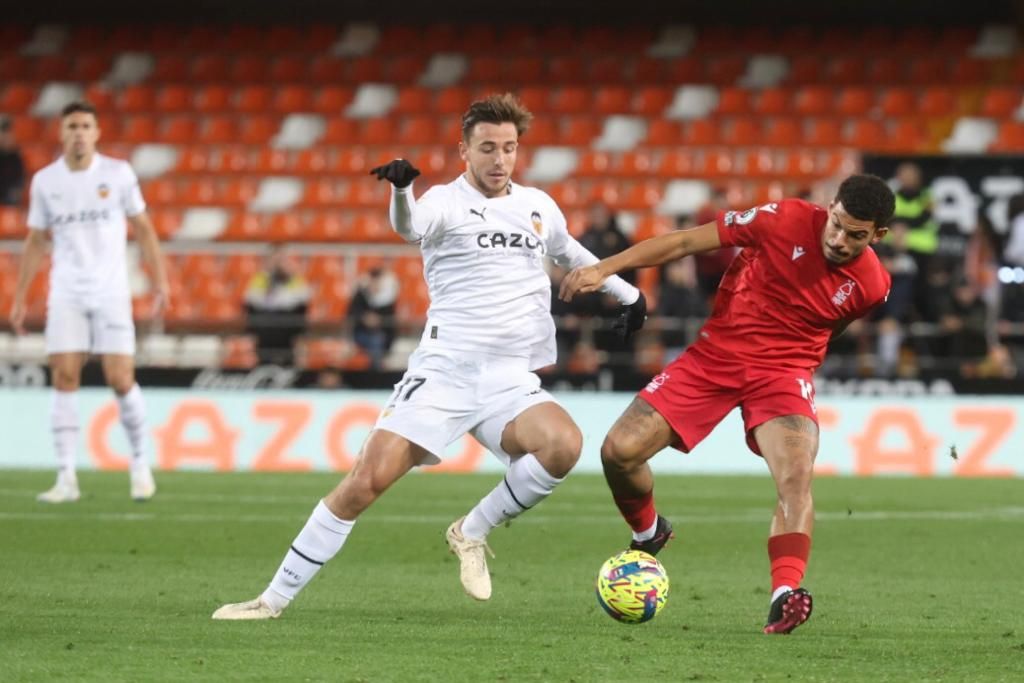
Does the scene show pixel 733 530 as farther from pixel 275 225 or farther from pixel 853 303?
pixel 275 225

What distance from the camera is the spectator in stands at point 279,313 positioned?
16875 millimetres

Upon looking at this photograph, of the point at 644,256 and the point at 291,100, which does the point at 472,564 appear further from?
the point at 291,100

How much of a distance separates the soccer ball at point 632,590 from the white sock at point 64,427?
18.1ft

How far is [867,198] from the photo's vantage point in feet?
21.9

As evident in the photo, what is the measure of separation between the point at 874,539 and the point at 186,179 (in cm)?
1401

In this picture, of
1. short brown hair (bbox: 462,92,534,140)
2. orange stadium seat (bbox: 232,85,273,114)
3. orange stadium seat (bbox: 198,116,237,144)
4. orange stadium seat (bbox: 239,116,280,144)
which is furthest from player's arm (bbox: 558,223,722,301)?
orange stadium seat (bbox: 232,85,273,114)

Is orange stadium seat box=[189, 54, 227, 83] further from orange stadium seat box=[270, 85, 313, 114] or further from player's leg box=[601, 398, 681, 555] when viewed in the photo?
player's leg box=[601, 398, 681, 555]

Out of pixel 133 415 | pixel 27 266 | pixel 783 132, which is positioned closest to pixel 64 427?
pixel 133 415

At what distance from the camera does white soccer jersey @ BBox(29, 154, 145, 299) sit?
36.1 ft

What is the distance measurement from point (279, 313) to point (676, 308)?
3.65 metres

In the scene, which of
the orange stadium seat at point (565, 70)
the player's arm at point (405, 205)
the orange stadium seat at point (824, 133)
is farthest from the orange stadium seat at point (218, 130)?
the player's arm at point (405, 205)

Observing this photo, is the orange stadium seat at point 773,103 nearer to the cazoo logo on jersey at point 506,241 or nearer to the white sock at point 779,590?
the cazoo logo on jersey at point 506,241

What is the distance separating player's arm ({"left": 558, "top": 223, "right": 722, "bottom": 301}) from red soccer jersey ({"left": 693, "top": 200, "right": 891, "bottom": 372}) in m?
0.11

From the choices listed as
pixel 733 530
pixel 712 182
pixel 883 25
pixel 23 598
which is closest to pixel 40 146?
pixel 712 182
